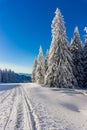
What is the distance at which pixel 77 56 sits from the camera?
38250mm

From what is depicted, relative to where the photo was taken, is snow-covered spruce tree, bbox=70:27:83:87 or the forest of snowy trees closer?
the forest of snowy trees

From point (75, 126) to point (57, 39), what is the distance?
2688 cm

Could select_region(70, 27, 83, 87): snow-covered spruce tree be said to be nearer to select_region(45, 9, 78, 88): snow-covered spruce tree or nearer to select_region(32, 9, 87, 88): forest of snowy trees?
select_region(32, 9, 87, 88): forest of snowy trees

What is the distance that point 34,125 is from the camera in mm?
8078

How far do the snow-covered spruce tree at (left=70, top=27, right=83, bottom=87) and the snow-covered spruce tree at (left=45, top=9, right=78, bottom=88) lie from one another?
292cm

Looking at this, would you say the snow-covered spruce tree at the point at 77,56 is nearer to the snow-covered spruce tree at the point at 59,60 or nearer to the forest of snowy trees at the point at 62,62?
the forest of snowy trees at the point at 62,62

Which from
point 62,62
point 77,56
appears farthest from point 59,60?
point 77,56

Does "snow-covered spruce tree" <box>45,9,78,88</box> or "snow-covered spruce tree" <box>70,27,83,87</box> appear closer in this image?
"snow-covered spruce tree" <box>45,9,78,88</box>

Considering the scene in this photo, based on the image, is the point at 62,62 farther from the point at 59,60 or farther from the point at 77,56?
the point at 77,56

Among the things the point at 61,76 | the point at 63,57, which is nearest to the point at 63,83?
the point at 61,76

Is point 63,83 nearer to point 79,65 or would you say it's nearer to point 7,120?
point 79,65

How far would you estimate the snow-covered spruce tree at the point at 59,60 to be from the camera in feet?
107

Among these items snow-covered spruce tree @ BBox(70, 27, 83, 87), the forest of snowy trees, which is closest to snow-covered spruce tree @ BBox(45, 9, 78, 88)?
the forest of snowy trees

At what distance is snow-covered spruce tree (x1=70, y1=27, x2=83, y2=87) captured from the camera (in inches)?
1471
